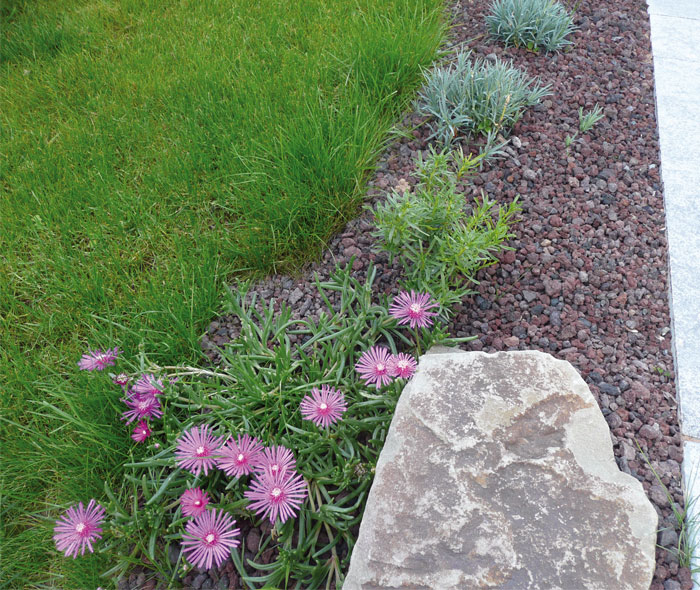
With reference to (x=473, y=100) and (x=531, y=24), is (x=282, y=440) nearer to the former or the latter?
(x=473, y=100)

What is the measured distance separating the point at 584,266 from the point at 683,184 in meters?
0.91

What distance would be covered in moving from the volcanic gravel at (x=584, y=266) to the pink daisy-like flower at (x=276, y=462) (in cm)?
30

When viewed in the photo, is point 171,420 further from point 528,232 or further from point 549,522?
point 528,232

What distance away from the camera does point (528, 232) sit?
2.71m

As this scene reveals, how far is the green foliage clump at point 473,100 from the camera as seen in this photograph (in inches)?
119

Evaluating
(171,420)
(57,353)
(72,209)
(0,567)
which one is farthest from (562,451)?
(72,209)

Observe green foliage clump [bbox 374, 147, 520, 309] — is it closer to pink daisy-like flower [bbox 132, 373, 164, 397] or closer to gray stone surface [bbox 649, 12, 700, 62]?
pink daisy-like flower [bbox 132, 373, 164, 397]

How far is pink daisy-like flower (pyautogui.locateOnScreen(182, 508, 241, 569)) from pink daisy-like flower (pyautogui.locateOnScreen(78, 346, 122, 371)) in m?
0.68

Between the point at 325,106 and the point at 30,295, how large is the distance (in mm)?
1701

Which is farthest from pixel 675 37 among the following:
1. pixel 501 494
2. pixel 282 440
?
pixel 282 440

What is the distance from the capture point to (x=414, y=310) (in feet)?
6.88

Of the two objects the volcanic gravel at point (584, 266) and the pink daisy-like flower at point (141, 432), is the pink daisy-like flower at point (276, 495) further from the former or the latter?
the pink daisy-like flower at point (141, 432)

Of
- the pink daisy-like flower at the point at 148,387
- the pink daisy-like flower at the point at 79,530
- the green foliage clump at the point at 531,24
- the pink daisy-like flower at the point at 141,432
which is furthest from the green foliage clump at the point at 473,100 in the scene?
the pink daisy-like flower at the point at 79,530

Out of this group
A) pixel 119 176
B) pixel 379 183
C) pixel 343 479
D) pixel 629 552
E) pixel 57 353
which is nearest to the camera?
pixel 629 552
